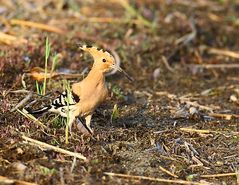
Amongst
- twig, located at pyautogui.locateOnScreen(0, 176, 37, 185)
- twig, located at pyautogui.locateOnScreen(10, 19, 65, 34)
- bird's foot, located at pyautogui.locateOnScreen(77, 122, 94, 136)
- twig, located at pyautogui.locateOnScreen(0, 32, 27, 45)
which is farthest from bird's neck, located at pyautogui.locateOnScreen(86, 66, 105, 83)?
twig, located at pyautogui.locateOnScreen(10, 19, 65, 34)

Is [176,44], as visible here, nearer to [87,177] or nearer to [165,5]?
[165,5]

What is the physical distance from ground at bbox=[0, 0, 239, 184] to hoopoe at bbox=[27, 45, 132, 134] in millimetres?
174

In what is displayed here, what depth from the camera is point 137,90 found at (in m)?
6.69

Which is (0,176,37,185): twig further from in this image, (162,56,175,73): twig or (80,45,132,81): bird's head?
(162,56,175,73): twig

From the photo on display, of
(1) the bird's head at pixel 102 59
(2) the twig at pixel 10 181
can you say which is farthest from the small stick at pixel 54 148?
(1) the bird's head at pixel 102 59

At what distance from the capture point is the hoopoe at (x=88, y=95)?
15.9 ft

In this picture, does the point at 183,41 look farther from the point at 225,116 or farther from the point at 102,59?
the point at 102,59

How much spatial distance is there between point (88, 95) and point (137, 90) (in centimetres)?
190

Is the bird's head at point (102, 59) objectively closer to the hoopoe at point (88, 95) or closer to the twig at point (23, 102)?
the hoopoe at point (88, 95)

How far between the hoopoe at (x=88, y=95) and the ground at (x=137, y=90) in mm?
174

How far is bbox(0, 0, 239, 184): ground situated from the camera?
4.57 metres

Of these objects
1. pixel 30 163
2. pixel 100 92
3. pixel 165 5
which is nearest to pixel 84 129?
Answer: pixel 100 92

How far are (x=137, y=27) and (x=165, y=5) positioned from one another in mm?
1219

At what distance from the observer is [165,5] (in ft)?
30.6
